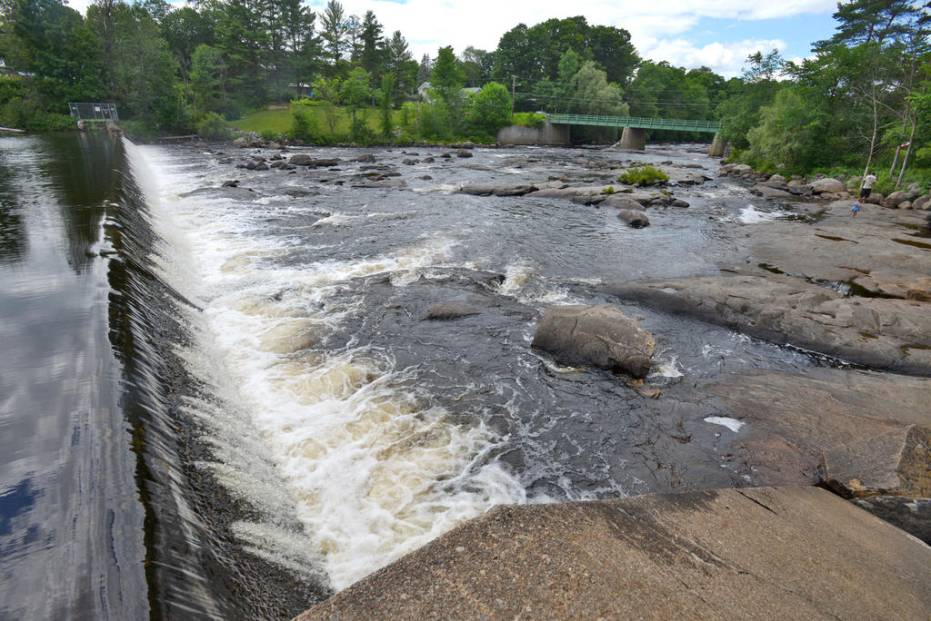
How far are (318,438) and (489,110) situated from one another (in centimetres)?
7540

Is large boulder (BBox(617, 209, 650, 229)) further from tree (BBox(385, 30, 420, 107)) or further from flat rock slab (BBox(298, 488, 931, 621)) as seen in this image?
tree (BBox(385, 30, 420, 107))

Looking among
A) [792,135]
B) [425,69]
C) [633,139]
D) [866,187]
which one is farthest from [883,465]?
[425,69]

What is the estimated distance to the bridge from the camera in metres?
67.0

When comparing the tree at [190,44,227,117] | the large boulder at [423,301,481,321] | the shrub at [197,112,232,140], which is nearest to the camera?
the large boulder at [423,301,481,321]

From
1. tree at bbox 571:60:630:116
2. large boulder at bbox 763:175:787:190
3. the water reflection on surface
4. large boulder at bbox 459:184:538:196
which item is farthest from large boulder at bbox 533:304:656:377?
tree at bbox 571:60:630:116

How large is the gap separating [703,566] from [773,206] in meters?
30.3

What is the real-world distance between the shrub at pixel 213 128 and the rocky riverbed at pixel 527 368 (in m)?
48.8

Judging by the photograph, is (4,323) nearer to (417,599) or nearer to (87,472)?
(87,472)

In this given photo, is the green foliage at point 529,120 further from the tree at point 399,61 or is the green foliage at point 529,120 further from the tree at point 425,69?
the tree at point 425,69

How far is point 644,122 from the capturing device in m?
71.4

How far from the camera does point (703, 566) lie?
13.3 feet

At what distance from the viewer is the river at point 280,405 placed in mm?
4164

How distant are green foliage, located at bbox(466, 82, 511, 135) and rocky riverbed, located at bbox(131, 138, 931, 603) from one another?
196 feet

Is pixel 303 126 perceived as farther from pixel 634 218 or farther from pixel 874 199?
pixel 874 199
